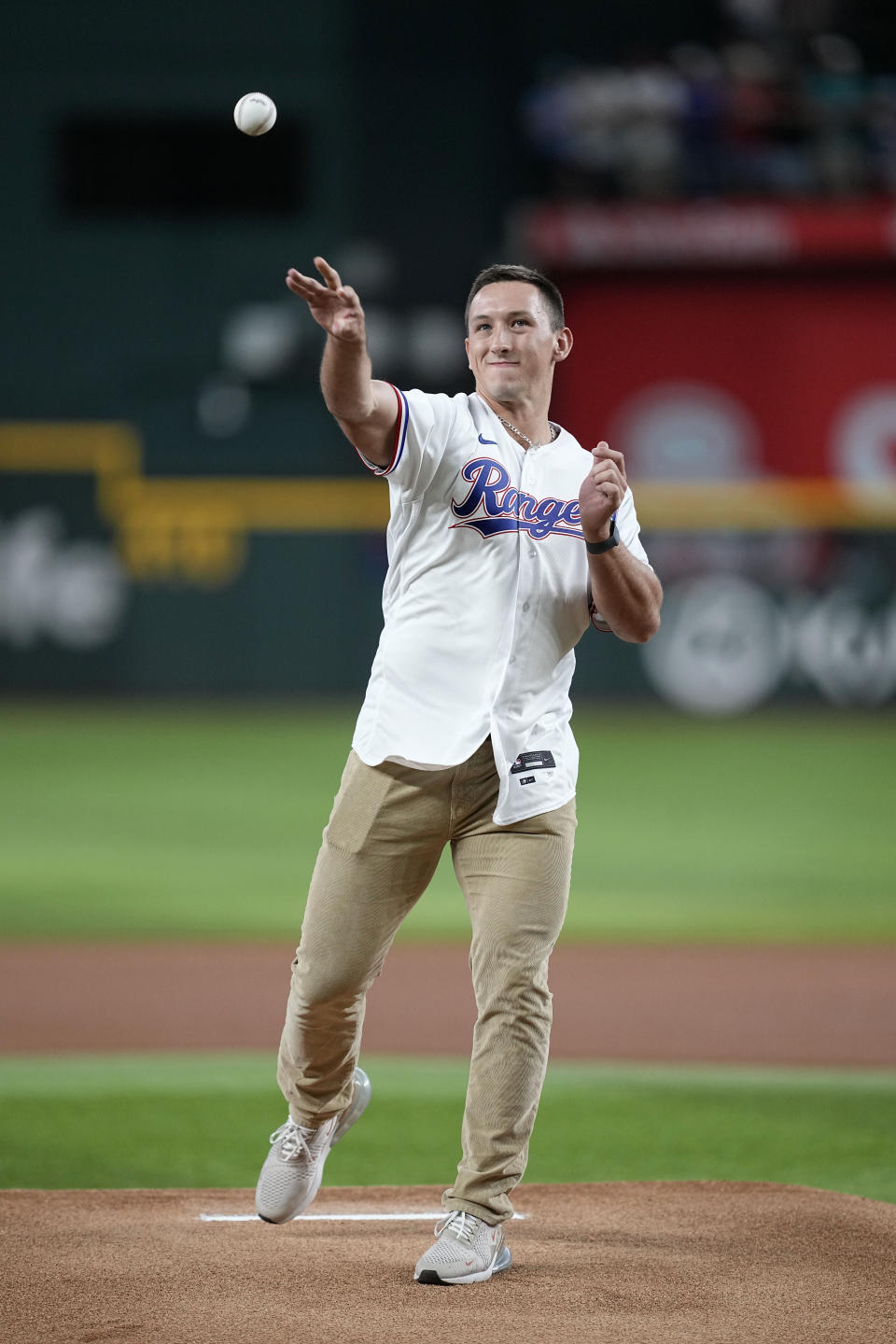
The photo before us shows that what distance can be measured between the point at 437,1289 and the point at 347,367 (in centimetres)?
188

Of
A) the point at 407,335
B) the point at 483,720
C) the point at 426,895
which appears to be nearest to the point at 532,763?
the point at 483,720

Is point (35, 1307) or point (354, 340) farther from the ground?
point (354, 340)

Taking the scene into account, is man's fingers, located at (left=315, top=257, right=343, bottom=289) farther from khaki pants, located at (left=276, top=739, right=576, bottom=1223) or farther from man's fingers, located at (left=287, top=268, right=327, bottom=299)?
khaki pants, located at (left=276, top=739, right=576, bottom=1223)

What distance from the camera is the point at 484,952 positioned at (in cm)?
389

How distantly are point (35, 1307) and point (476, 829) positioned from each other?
4.28 feet

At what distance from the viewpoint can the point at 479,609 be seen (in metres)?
3.93

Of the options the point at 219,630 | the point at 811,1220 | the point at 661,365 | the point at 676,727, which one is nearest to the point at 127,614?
the point at 219,630

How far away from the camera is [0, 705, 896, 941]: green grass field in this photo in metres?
9.13

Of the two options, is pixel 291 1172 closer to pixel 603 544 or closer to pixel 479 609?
pixel 479 609

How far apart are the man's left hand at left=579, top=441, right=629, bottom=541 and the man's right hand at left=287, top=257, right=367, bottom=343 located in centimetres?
55

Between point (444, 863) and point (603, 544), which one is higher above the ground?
point (603, 544)

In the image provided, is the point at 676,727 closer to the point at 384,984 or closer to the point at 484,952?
the point at 384,984

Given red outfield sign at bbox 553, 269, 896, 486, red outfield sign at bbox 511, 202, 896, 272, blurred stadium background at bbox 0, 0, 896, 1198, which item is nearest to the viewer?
blurred stadium background at bbox 0, 0, 896, 1198

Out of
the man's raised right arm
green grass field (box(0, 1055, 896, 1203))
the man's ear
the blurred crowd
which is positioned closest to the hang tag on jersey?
the man's raised right arm
